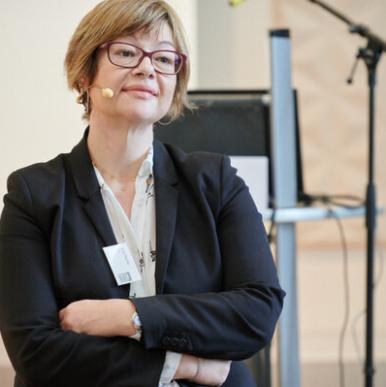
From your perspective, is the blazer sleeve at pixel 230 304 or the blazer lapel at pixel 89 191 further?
the blazer lapel at pixel 89 191

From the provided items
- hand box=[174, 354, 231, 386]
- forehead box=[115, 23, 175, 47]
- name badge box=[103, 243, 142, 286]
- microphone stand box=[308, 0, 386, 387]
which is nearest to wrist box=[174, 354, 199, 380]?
hand box=[174, 354, 231, 386]

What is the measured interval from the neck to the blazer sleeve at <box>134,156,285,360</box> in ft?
0.70

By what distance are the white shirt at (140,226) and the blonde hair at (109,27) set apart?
254 millimetres

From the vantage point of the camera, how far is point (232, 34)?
3.48 m

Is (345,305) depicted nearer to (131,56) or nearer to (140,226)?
(140,226)

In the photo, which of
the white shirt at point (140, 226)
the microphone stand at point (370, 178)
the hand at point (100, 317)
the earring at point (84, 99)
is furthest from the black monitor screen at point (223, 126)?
the hand at point (100, 317)

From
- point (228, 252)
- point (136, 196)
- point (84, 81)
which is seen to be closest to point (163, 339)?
point (228, 252)

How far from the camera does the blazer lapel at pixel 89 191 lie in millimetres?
1426

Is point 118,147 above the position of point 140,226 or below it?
above

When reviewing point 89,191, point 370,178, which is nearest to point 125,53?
point 89,191

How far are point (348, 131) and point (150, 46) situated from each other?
7.51 feet

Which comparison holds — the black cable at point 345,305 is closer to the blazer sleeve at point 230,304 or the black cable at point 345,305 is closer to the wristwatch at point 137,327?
the blazer sleeve at point 230,304

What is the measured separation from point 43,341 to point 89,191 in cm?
37

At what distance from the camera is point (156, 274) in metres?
1.41
